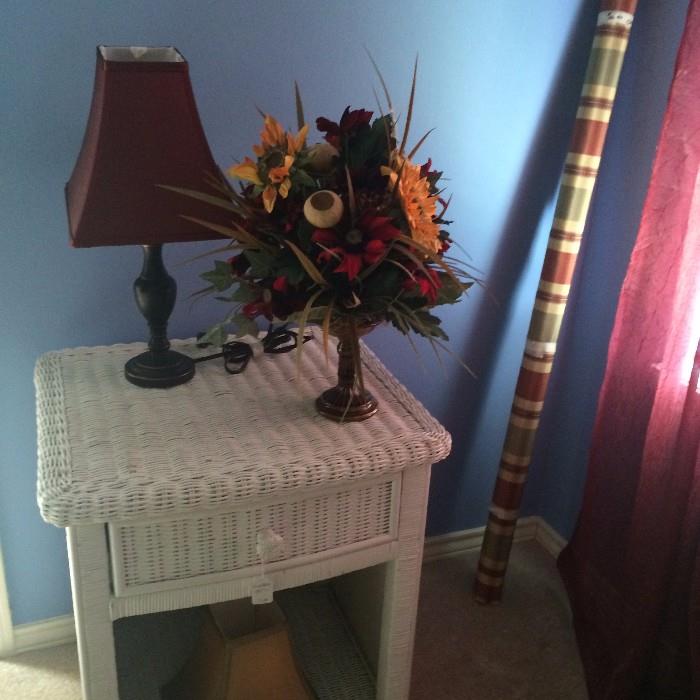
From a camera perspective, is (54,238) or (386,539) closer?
(386,539)

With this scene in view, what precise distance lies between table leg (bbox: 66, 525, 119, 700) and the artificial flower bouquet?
36cm

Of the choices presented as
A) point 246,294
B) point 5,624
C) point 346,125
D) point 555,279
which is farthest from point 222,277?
point 5,624

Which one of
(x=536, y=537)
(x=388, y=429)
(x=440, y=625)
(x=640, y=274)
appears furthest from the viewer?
(x=536, y=537)

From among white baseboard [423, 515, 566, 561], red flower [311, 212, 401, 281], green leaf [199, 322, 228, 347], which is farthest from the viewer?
white baseboard [423, 515, 566, 561]

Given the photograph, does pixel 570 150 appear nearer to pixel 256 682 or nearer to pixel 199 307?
pixel 199 307

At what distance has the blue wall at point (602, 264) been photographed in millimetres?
1396

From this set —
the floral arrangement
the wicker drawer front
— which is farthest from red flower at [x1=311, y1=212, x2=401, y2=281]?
the wicker drawer front

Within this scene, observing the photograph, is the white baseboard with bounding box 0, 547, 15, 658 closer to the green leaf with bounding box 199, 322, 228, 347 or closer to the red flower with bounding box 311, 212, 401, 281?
the green leaf with bounding box 199, 322, 228, 347

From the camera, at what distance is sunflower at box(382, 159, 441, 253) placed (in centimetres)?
92

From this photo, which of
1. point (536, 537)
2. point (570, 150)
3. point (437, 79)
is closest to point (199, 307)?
point (437, 79)

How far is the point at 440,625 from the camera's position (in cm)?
159

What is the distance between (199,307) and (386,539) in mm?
562

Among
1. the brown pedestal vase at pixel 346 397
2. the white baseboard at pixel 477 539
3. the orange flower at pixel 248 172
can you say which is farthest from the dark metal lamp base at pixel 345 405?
the white baseboard at pixel 477 539

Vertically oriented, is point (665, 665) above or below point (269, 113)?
below
